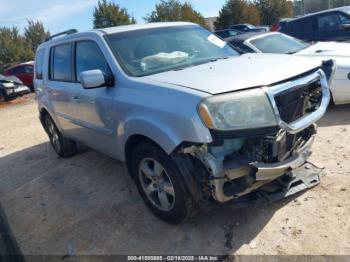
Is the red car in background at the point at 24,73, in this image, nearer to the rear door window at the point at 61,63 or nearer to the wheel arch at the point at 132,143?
the rear door window at the point at 61,63

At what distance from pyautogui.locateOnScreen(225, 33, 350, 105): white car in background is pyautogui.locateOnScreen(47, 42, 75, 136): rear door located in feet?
9.04

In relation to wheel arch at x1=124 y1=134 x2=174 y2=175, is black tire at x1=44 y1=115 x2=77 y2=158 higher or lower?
lower

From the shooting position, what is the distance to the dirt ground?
3.09m

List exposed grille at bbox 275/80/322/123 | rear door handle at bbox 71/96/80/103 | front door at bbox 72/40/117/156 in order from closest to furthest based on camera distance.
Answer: exposed grille at bbox 275/80/322/123 < front door at bbox 72/40/117/156 < rear door handle at bbox 71/96/80/103

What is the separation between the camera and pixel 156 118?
311 cm

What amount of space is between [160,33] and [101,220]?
7.09 ft

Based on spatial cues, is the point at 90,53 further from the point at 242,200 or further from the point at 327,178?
the point at 327,178

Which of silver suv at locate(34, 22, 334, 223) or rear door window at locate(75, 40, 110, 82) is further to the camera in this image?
rear door window at locate(75, 40, 110, 82)

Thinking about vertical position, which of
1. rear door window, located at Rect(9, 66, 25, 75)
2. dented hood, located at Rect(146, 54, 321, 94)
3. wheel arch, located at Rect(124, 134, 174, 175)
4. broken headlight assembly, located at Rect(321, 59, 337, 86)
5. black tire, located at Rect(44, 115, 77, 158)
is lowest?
black tire, located at Rect(44, 115, 77, 158)

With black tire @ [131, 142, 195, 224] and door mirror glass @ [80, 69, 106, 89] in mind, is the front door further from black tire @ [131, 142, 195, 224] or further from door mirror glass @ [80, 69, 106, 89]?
black tire @ [131, 142, 195, 224]

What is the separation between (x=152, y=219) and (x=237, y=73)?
166 cm

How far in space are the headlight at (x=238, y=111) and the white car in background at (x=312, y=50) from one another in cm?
330

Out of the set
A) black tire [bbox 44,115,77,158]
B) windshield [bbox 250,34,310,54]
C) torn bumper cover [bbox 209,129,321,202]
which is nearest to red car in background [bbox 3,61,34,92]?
black tire [bbox 44,115,77,158]

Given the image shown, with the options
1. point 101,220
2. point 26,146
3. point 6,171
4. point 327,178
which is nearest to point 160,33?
point 101,220
